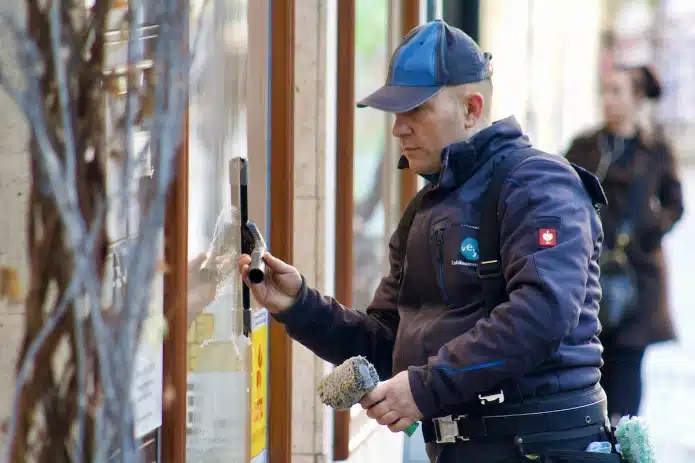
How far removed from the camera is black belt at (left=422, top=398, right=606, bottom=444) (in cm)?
306

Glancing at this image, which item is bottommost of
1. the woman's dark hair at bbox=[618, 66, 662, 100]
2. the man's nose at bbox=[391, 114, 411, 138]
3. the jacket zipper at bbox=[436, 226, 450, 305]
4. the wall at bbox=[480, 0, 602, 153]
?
the jacket zipper at bbox=[436, 226, 450, 305]

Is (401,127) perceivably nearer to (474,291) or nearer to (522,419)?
(474,291)

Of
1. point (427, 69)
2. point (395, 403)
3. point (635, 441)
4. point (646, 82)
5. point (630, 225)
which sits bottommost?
point (635, 441)

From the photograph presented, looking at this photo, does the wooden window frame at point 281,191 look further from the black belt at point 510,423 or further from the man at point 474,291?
the black belt at point 510,423

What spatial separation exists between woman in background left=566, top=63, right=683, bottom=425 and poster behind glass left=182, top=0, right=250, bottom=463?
2395 millimetres

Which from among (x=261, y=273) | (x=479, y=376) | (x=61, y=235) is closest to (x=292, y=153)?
(x=261, y=273)

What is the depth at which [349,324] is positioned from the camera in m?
3.44

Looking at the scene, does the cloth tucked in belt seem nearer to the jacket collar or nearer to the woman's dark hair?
the jacket collar

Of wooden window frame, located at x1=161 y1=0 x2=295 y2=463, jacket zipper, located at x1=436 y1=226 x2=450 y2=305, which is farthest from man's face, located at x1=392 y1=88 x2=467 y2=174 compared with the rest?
wooden window frame, located at x1=161 y1=0 x2=295 y2=463

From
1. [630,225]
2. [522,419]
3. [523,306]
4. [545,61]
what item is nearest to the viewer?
[523,306]

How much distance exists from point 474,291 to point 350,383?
16.0 inches

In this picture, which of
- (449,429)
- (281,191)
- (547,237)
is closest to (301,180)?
(281,191)

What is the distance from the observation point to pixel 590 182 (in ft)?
10.6

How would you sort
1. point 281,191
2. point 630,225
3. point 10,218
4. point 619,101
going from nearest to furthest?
1. point 10,218
2. point 281,191
3. point 630,225
4. point 619,101
